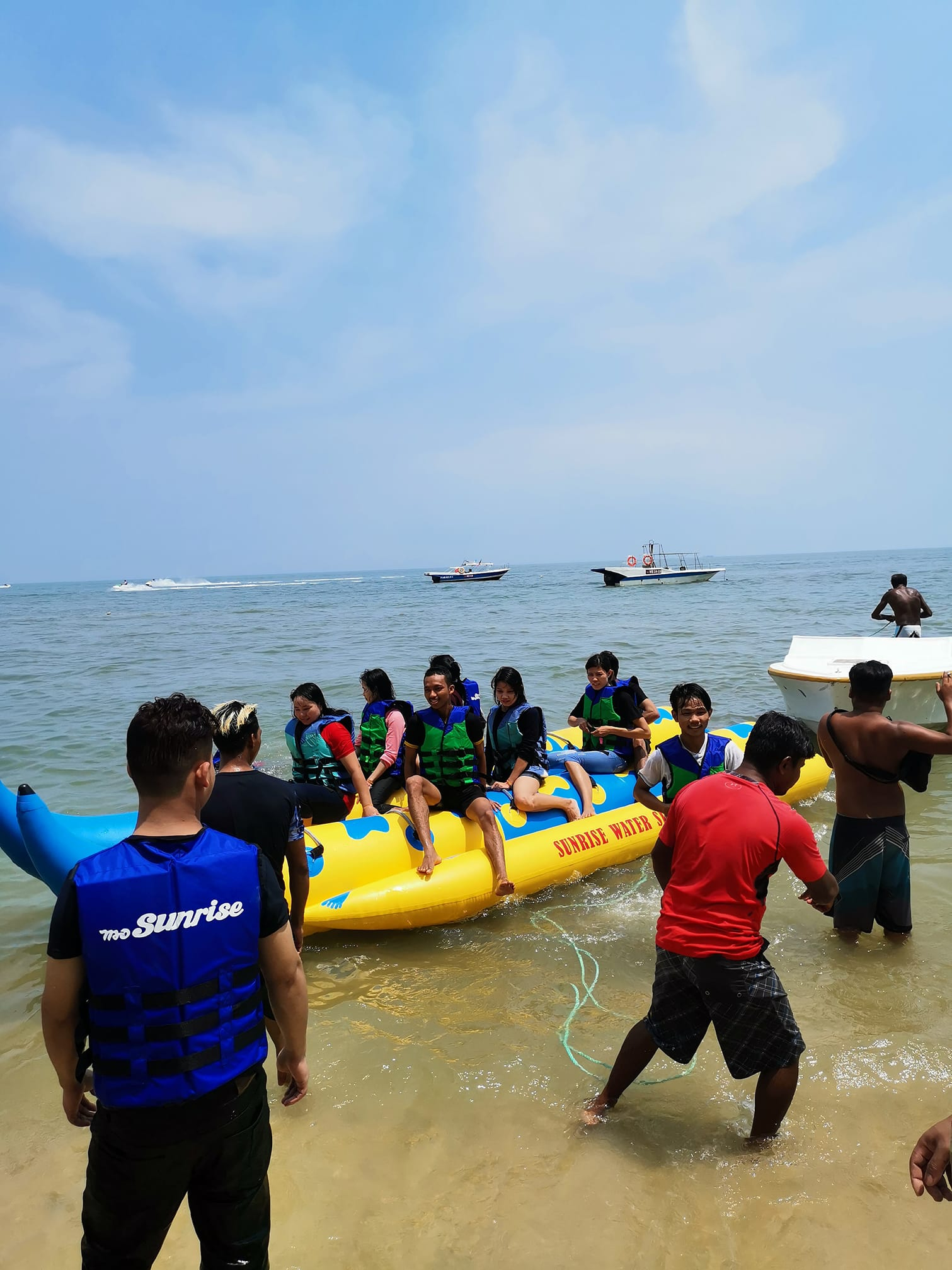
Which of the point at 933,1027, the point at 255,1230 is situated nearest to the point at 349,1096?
the point at 255,1230

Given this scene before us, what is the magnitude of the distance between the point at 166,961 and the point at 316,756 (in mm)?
3858

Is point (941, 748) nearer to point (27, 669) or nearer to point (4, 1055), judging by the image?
point (4, 1055)

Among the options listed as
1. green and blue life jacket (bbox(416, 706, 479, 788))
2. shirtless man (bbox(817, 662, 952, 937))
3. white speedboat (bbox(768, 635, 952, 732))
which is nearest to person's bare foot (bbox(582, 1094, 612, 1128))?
shirtless man (bbox(817, 662, 952, 937))

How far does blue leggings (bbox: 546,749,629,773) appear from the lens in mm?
6266

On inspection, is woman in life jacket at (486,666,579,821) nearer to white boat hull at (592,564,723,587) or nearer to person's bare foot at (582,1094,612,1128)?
person's bare foot at (582,1094,612,1128)

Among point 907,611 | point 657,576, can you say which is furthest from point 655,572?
point 907,611

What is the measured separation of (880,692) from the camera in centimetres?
377

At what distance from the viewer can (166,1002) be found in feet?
5.39

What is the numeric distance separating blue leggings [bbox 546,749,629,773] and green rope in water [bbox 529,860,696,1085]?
111 centimetres

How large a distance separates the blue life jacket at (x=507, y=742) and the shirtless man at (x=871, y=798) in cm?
222

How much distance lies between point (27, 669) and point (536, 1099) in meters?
18.7

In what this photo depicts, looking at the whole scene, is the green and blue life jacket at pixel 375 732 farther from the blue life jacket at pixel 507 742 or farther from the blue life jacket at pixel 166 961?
the blue life jacket at pixel 166 961

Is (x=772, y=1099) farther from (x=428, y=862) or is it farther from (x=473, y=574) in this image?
(x=473, y=574)

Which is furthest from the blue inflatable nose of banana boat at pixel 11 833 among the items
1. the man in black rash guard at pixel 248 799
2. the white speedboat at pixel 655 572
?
the white speedboat at pixel 655 572
